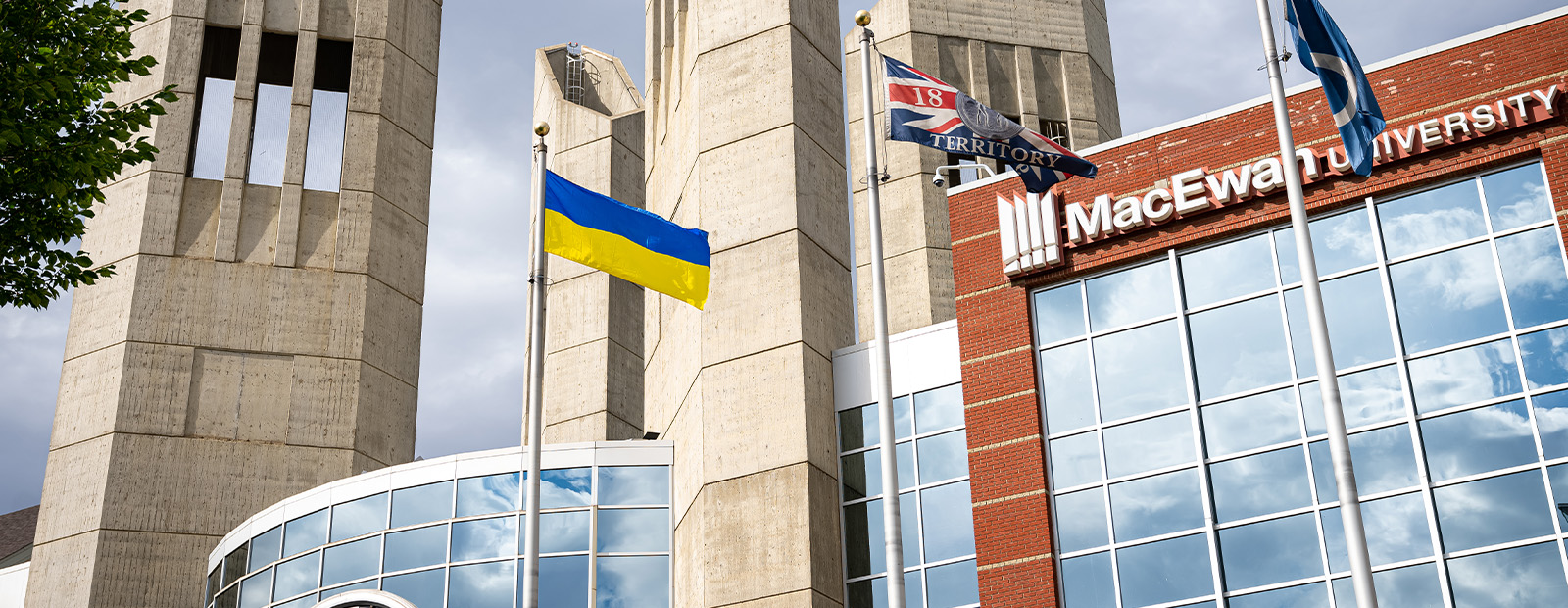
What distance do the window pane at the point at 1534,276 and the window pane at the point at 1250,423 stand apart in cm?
349

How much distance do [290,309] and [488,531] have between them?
1210 cm

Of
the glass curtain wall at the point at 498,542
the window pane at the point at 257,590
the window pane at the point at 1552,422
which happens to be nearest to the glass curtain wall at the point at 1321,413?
the window pane at the point at 1552,422

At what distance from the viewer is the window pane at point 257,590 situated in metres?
31.1

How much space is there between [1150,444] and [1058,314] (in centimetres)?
296

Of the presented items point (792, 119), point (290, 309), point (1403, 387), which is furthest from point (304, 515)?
point (1403, 387)

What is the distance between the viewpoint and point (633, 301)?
4378 cm

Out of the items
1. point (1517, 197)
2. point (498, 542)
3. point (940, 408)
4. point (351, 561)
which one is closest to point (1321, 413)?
point (1517, 197)

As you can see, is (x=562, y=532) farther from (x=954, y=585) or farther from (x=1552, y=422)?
(x=1552, y=422)

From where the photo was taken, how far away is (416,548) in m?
29.1

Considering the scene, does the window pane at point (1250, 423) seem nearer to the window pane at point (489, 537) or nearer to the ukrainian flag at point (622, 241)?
the ukrainian flag at point (622, 241)

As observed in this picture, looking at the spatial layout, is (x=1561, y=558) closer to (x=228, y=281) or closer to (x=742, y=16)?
(x=742, y=16)

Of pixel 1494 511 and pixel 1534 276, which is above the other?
pixel 1534 276

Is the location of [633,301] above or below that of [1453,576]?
above

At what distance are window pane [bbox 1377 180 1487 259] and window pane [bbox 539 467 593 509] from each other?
49.6 ft
